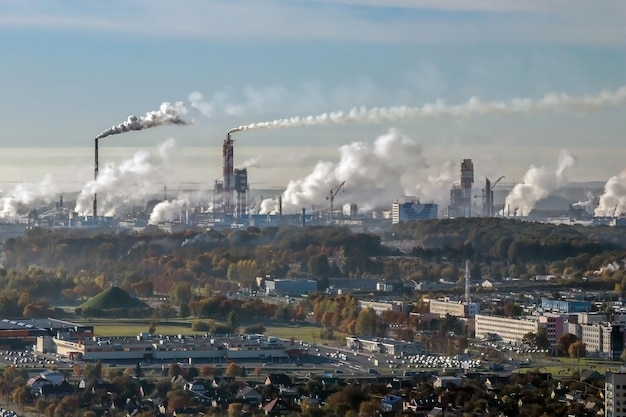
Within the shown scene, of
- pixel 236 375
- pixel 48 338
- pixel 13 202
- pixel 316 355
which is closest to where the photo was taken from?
pixel 236 375

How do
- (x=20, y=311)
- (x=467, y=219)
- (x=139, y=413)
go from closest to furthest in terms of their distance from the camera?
(x=139, y=413)
(x=20, y=311)
(x=467, y=219)

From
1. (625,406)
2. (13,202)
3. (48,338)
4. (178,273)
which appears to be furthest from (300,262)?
(625,406)

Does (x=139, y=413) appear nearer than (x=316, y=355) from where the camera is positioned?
Yes

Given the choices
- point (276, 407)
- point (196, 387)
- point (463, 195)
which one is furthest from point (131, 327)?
point (463, 195)

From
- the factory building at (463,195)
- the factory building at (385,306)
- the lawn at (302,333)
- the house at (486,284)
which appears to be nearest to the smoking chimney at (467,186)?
the factory building at (463,195)

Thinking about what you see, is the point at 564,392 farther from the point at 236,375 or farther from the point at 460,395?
the point at 236,375

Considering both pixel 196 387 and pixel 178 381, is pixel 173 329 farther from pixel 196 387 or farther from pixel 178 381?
pixel 196 387

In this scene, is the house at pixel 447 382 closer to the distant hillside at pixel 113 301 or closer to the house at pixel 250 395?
the house at pixel 250 395

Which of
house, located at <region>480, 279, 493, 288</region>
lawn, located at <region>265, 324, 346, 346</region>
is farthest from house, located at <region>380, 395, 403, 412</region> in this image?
house, located at <region>480, 279, 493, 288</region>
